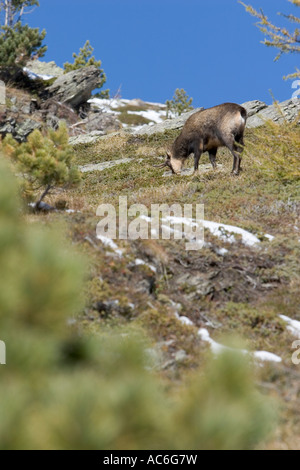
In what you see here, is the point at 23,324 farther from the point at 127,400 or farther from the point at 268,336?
the point at 268,336

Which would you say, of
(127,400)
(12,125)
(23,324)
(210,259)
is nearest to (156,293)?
(210,259)

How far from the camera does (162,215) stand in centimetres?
1050

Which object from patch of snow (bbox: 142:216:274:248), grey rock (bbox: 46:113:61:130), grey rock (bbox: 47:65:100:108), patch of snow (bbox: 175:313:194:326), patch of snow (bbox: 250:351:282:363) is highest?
grey rock (bbox: 47:65:100:108)

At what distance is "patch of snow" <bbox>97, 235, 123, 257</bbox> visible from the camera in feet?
26.3

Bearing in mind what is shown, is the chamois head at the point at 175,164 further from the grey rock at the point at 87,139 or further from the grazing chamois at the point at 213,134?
the grey rock at the point at 87,139

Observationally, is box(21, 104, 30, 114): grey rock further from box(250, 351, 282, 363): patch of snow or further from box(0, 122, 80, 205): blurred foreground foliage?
box(250, 351, 282, 363): patch of snow

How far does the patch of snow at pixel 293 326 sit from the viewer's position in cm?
701

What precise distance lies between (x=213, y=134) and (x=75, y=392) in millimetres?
16614

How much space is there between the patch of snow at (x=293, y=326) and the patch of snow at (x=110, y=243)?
2.52 meters

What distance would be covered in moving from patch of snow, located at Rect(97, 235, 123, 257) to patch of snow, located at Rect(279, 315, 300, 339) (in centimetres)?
252

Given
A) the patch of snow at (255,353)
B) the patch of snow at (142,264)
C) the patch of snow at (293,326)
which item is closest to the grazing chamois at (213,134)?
the patch of snow at (142,264)

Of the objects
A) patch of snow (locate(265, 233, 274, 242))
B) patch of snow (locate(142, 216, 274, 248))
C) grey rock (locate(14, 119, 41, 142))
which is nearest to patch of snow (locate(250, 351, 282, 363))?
patch of snow (locate(142, 216, 274, 248))

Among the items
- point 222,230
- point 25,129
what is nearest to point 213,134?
point 222,230

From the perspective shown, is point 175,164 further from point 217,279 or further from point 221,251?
point 217,279
